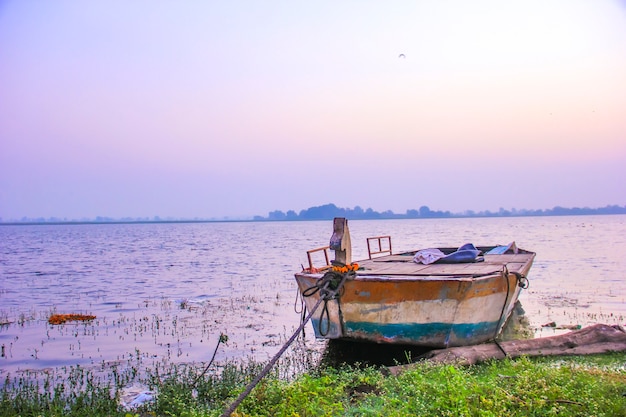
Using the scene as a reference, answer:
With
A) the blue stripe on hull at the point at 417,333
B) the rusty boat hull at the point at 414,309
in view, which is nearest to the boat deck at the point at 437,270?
the rusty boat hull at the point at 414,309

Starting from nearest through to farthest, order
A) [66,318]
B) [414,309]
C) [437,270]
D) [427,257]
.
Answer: [414,309] → [437,270] → [427,257] → [66,318]

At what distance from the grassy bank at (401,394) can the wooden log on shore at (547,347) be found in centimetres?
21

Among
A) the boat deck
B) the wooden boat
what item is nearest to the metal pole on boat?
the wooden boat

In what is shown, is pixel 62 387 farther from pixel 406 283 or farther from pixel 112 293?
pixel 112 293

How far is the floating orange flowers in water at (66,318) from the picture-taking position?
14725mm

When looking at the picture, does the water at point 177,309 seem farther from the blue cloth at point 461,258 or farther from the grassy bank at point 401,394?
the grassy bank at point 401,394

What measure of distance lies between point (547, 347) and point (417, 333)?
202 cm

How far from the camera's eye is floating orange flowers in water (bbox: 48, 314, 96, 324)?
14.7 m

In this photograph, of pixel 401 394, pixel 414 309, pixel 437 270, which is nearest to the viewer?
pixel 401 394

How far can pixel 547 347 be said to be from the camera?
8.10 meters

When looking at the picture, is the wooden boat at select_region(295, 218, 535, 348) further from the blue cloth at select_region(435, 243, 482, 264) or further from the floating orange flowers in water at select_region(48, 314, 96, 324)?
the floating orange flowers in water at select_region(48, 314, 96, 324)

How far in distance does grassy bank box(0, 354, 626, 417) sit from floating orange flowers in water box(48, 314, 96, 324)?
6.76 m

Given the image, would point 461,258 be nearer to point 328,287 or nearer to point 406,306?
point 406,306

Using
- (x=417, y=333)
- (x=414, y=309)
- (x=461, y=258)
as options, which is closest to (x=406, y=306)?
(x=414, y=309)
